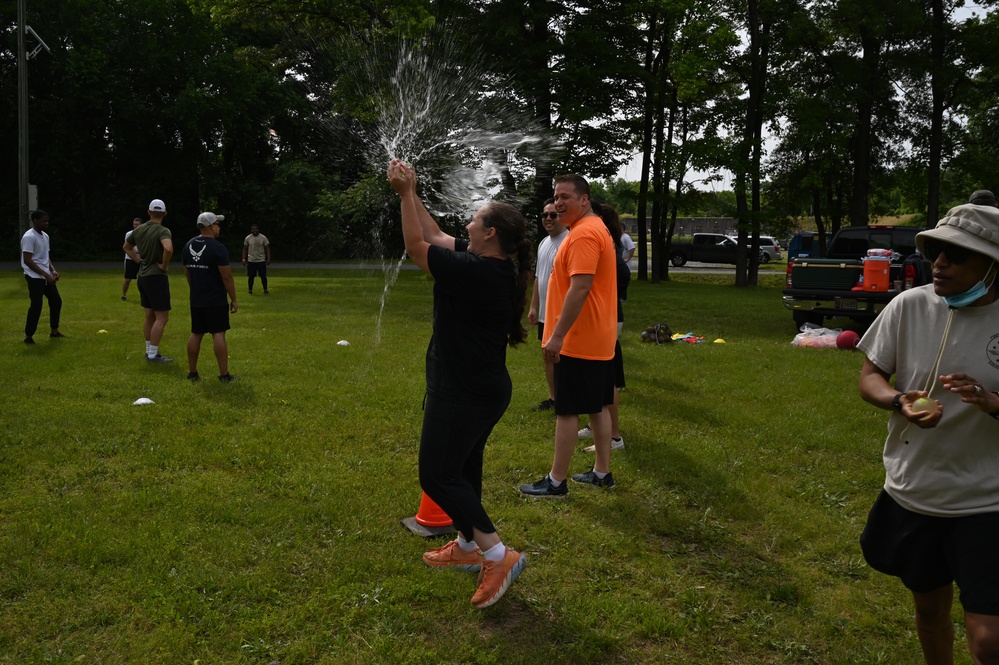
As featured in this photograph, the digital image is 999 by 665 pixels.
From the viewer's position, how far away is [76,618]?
3889 millimetres

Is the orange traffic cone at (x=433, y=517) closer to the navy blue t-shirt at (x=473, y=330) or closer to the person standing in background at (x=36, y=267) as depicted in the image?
the navy blue t-shirt at (x=473, y=330)

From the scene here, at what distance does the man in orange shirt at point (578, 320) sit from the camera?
5.27 meters

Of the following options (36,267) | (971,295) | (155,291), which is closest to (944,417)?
(971,295)

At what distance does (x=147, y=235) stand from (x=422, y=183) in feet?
14.3

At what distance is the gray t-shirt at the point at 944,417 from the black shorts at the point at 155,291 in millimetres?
9483

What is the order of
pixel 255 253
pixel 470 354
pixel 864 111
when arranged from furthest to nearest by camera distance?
pixel 864 111, pixel 255 253, pixel 470 354

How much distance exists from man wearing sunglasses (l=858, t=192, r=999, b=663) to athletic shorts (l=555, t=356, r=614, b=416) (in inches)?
102

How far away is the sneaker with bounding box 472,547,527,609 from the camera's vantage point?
13.5 feet

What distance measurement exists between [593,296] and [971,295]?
2970 millimetres

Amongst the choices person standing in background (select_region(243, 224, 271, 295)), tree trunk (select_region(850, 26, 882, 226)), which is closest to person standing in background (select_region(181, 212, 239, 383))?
person standing in background (select_region(243, 224, 271, 295))

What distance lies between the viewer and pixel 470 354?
4.05 m

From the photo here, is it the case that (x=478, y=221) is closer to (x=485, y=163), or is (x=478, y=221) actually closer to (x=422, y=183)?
(x=485, y=163)

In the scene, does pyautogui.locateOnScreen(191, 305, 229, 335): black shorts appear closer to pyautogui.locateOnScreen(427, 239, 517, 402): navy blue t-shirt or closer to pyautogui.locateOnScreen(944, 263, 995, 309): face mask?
pyautogui.locateOnScreen(427, 239, 517, 402): navy blue t-shirt

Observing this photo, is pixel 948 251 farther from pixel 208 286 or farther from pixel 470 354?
pixel 208 286
